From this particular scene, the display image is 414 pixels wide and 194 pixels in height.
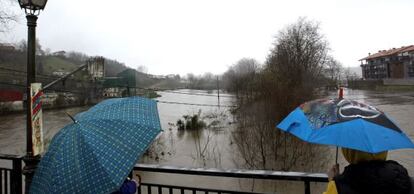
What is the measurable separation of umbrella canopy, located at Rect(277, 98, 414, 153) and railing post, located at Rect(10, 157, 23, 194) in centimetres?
324

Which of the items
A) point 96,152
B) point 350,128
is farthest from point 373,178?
point 96,152

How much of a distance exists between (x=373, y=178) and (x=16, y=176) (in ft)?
12.3

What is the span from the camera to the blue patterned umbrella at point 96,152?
2023mm

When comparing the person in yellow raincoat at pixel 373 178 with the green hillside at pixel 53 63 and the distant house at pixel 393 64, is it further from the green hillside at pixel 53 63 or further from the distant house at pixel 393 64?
the distant house at pixel 393 64

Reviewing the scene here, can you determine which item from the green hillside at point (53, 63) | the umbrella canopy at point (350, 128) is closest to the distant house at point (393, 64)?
the green hillside at point (53, 63)

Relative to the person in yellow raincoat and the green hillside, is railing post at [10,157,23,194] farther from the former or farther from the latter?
the green hillside

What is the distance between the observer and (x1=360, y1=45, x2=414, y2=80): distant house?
249 feet

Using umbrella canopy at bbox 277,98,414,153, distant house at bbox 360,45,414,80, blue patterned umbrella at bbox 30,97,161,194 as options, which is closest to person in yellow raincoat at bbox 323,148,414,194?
umbrella canopy at bbox 277,98,414,153

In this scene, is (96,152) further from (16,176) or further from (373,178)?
(16,176)

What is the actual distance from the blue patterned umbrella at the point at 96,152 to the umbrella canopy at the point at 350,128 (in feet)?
3.44

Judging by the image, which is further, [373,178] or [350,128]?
[350,128]

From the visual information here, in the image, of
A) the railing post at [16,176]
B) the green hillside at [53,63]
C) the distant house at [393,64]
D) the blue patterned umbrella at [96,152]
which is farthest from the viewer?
the distant house at [393,64]

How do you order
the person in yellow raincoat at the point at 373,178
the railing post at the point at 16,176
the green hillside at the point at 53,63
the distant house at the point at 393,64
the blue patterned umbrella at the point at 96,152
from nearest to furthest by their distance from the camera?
the person in yellow raincoat at the point at 373,178 < the blue patterned umbrella at the point at 96,152 < the railing post at the point at 16,176 < the green hillside at the point at 53,63 < the distant house at the point at 393,64

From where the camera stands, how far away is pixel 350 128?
185 centimetres
